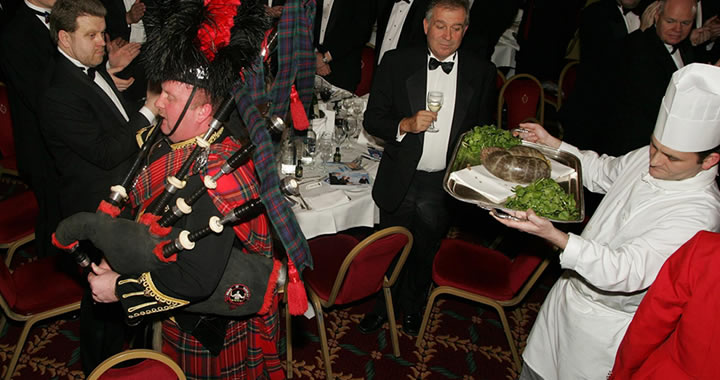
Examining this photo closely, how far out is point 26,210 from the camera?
11.8 ft

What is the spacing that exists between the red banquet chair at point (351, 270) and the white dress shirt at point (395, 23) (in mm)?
2655

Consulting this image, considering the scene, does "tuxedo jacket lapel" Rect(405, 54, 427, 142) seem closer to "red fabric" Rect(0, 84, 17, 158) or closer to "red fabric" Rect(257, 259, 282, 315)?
"red fabric" Rect(257, 259, 282, 315)

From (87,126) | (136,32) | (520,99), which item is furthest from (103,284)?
(520,99)

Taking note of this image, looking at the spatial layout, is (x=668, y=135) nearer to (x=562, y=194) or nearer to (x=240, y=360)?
(x=562, y=194)

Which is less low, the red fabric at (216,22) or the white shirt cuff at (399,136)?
the red fabric at (216,22)

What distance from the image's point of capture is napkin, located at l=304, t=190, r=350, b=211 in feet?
10.3

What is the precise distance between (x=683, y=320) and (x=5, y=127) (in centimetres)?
484

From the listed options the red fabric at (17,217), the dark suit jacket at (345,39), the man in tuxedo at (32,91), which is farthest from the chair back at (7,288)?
the dark suit jacket at (345,39)

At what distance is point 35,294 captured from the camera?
2910 mm

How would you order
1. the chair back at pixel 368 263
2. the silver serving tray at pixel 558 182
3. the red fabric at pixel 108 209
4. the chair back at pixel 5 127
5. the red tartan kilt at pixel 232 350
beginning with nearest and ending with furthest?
the red fabric at pixel 108 209
the red tartan kilt at pixel 232 350
the silver serving tray at pixel 558 182
the chair back at pixel 368 263
the chair back at pixel 5 127

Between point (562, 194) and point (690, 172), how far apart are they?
498mm

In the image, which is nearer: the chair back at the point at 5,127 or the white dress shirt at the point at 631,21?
the chair back at the point at 5,127

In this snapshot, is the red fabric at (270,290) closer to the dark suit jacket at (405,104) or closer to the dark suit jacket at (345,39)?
the dark suit jacket at (405,104)

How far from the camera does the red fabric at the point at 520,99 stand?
530 centimetres
